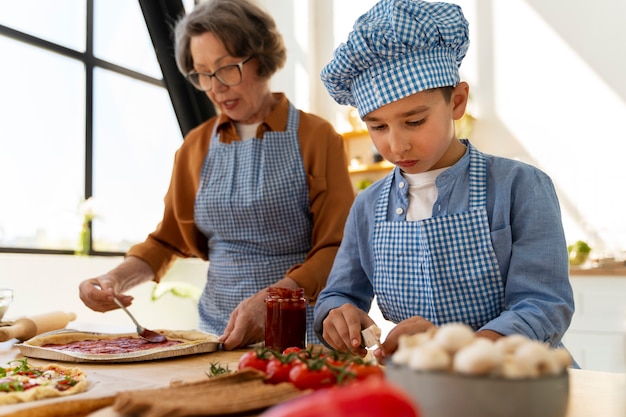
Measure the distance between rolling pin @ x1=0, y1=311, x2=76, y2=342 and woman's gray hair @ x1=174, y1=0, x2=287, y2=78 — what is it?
87cm

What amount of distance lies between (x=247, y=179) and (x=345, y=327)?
2.63 ft

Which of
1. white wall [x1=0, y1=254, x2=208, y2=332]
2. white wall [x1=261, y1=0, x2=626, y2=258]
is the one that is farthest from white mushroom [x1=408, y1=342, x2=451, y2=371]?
white wall [x1=261, y1=0, x2=626, y2=258]

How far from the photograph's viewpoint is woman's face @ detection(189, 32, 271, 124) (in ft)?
5.97

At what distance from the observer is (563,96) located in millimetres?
3922

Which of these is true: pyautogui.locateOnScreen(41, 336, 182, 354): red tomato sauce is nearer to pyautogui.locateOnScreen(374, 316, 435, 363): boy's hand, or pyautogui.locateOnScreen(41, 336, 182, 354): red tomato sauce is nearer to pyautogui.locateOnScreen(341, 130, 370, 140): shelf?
pyautogui.locateOnScreen(374, 316, 435, 363): boy's hand

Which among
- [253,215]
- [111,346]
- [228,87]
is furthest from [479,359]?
[228,87]

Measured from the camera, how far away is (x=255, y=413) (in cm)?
75

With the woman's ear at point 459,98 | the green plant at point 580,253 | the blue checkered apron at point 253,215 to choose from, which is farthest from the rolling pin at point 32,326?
the green plant at point 580,253

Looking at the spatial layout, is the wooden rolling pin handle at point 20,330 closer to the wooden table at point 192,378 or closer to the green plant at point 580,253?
the wooden table at point 192,378

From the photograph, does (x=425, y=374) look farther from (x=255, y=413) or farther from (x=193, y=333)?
(x=193, y=333)

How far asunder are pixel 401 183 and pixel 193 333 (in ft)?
2.10

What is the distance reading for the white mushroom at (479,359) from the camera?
0.55 m

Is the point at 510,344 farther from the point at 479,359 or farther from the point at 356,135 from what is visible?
the point at 356,135

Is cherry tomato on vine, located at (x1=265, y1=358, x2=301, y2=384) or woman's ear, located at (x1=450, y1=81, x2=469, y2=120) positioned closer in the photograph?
cherry tomato on vine, located at (x1=265, y1=358, x2=301, y2=384)
